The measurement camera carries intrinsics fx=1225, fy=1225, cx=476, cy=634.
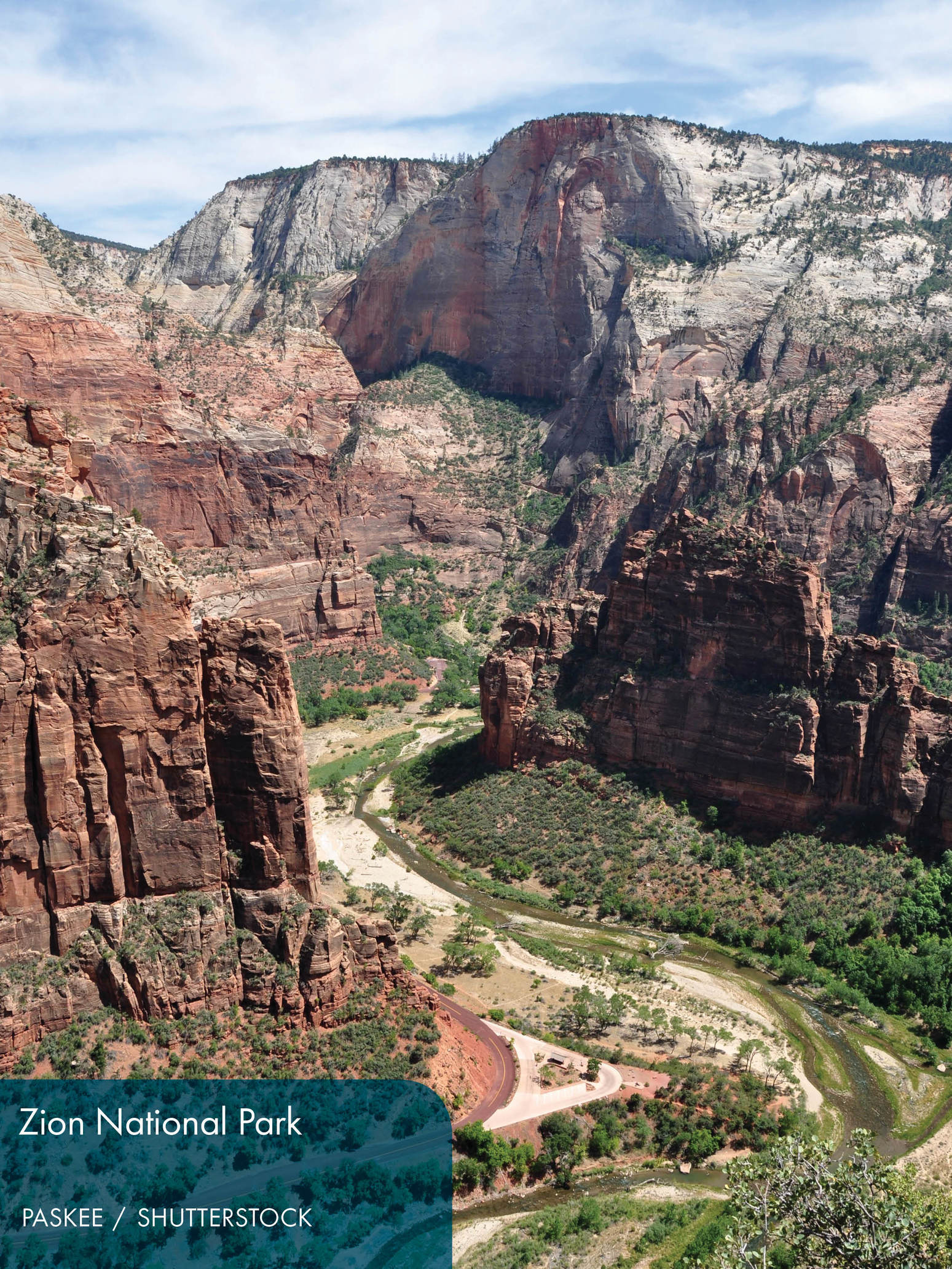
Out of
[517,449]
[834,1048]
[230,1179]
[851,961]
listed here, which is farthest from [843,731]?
[517,449]

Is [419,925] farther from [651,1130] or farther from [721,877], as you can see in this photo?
[651,1130]

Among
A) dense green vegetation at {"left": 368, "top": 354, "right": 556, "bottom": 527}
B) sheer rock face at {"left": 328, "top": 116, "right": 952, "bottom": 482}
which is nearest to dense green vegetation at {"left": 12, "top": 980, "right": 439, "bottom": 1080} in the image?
sheer rock face at {"left": 328, "top": 116, "right": 952, "bottom": 482}

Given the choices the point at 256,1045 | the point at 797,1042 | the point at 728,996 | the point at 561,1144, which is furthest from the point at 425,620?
the point at 256,1045

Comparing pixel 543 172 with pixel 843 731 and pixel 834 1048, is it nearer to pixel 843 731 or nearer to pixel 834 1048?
pixel 843 731

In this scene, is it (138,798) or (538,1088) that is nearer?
(138,798)

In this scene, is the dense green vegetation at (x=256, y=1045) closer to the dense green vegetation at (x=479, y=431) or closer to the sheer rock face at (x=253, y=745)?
the sheer rock face at (x=253, y=745)

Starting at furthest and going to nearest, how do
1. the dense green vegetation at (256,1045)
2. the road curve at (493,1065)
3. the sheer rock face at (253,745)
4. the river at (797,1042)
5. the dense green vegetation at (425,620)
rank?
the dense green vegetation at (425,620) → the road curve at (493,1065) → the river at (797,1042) → the sheer rock face at (253,745) → the dense green vegetation at (256,1045)
